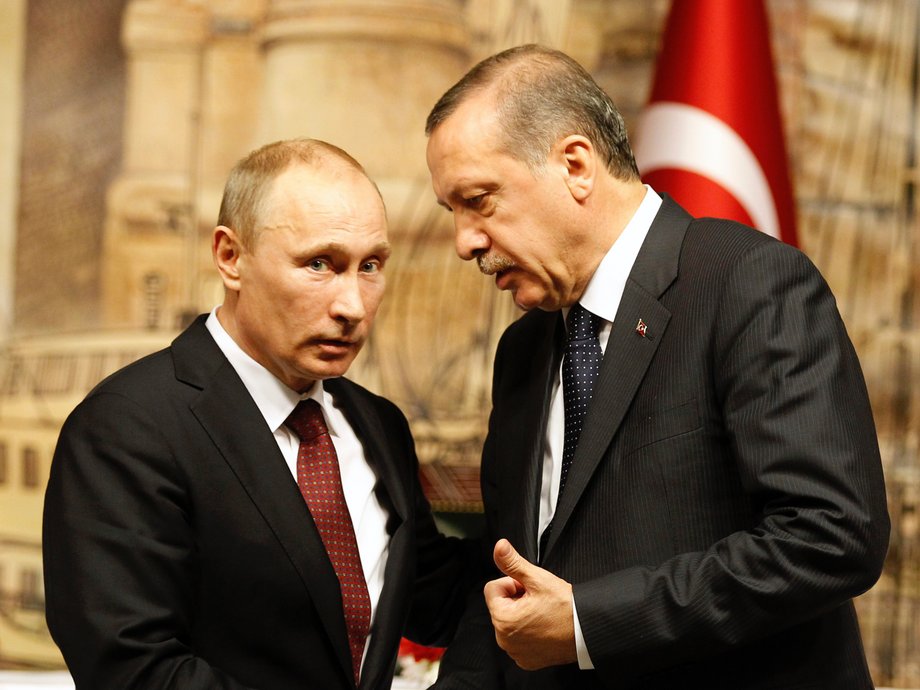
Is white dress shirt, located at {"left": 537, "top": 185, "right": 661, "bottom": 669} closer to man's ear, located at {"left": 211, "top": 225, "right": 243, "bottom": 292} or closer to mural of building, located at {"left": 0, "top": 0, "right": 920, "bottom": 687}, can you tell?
man's ear, located at {"left": 211, "top": 225, "right": 243, "bottom": 292}

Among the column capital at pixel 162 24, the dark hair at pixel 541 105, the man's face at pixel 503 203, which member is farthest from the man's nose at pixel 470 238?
the column capital at pixel 162 24

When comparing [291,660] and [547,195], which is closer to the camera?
[291,660]

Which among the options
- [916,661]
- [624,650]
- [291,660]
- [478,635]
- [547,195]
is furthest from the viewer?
[916,661]

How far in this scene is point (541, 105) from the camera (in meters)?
2.03

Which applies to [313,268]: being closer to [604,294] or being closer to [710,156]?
[604,294]

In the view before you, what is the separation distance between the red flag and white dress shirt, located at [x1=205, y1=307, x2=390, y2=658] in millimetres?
1690

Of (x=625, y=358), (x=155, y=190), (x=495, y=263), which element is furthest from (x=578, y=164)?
(x=155, y=190)

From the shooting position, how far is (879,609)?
3768mm

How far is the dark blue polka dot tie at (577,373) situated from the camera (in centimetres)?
200

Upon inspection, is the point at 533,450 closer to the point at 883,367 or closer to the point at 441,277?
the point at 441,277

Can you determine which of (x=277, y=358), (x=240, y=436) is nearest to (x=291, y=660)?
(x=240, y=436)

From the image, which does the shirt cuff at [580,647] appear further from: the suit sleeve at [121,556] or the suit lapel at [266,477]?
the suit sleeve at [121,556]

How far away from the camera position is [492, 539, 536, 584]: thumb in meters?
1.76

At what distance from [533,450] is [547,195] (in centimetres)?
47
